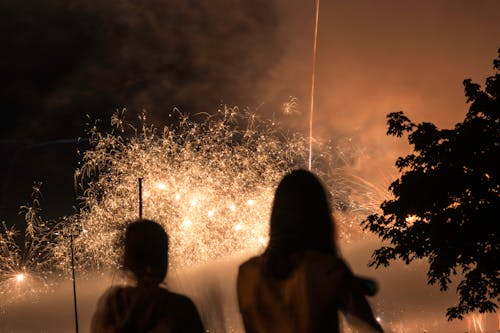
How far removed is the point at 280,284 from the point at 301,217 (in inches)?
14.5

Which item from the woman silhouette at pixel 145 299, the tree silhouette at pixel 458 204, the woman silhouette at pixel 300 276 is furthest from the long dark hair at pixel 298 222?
the tree silhouette at pixel 458 204

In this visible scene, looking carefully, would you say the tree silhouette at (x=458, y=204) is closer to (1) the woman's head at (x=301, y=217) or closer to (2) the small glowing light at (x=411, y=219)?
(2) the small glowing light at (x=411, y=219)

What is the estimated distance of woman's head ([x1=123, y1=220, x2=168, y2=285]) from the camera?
3.18 m

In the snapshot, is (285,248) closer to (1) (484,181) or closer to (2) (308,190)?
(2) (308,190)

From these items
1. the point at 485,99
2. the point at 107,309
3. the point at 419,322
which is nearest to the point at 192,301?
the point at 107,309

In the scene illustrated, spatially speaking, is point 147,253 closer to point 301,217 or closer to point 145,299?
point 145,299

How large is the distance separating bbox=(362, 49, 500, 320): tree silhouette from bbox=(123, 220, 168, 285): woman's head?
14.3 metres

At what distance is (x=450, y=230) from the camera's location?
1658 cm

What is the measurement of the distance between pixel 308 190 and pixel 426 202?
1512 centimetres

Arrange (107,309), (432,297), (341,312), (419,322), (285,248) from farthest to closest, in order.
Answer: (432,297)
(419,322)
(107,309)
(285,248)
(341,312)

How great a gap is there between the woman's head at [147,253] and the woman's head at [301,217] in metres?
0.73

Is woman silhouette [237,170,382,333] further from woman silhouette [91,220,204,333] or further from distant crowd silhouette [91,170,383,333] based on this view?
woman silhouette [91,220,204,333]

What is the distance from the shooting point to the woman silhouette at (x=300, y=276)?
257cm

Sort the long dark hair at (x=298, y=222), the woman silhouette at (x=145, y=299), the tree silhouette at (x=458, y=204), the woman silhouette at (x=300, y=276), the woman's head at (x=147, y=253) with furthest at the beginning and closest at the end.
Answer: the tree silhouette at (x=458, y=204) < the woman's head at (x=147, y=253) < the woman silhouette at (x=145, y=299) < the long dark hair at (x=298, y=222) < the woman silhouette at (x=300, y=276)
